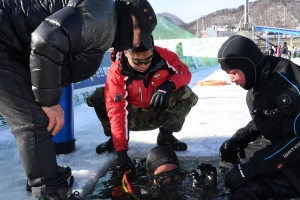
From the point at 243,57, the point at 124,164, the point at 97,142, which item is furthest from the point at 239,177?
the point at 97,142

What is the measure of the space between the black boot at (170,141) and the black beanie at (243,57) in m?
1.19

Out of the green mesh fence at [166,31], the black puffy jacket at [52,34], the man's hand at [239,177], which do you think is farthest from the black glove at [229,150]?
the green mesh fence at [166,31]

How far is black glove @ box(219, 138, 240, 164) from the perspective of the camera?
269 centimetres

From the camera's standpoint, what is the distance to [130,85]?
3.25 m

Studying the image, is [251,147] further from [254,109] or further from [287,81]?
[287,81]

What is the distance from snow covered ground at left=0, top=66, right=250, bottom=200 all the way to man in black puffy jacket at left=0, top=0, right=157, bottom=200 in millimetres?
571

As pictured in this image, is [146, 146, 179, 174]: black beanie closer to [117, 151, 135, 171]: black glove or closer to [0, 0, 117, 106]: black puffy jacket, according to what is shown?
[117, 151, 135, 171]: black glove

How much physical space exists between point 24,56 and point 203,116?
3312 millimetres

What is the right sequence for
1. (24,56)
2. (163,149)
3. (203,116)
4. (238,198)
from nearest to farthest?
(24,56) → (238,198) → (163,149) → (203,116)

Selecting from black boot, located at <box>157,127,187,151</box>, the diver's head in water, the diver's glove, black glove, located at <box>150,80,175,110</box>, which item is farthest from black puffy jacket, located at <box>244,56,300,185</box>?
black boot, located at <box>157,127,187,151</box>

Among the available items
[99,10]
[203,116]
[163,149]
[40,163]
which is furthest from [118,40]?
[203,116]

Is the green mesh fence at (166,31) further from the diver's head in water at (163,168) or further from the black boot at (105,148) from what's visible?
the diver's head in water at (163,168)

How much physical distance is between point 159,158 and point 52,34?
1.31m

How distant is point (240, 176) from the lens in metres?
2.13
